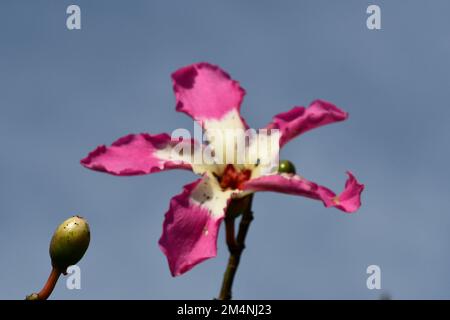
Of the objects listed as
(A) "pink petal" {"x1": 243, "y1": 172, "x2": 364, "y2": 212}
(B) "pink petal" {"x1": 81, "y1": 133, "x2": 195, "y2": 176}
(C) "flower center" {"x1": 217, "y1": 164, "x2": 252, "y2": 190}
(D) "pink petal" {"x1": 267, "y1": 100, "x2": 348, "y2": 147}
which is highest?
(D) "pink petal" {"x1": 267, "y1": 100, "x2": 348, "y2": 147}

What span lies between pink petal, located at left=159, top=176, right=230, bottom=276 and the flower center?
75mm

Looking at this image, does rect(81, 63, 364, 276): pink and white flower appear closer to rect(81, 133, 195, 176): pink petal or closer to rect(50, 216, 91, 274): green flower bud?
rect(81, 133, 195, 176): pink petal

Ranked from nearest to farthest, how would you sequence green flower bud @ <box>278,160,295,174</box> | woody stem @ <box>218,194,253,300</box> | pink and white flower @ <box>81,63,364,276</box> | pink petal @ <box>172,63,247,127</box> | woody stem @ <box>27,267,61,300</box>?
woody stem @ <box>218,194,253,300</box>, pink and white flower @ <box>81,63,364,276</box>, green flower bud @ <box>278,160,295,174</box>, pink petal @ <box>172,63,247,127</box>, woody stem @ <box>27,267,61,300</box>

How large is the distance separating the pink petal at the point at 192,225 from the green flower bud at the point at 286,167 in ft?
0.61

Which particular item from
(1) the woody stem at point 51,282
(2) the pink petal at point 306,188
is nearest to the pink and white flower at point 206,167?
(2) the pink petal at point 306,188

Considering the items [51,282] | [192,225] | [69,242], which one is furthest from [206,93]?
[51,282]

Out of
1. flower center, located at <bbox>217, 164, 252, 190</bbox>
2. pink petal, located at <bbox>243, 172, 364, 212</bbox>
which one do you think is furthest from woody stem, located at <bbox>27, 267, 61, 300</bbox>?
pink petal, located at <bbox>243, 172, 364, 212</bbox>

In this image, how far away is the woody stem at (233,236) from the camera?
1596mm

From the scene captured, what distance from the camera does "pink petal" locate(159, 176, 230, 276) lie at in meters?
1.69

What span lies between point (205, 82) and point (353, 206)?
25.5 inches

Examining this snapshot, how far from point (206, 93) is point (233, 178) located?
0.30 meters

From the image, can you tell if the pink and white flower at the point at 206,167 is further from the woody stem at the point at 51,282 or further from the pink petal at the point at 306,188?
the woody stem at the point at 51,282
